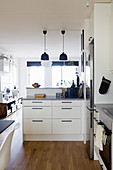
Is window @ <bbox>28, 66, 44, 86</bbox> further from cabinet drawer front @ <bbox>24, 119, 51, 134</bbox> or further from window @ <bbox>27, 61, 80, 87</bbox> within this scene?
cabinet drawer front @ <bbox>24, 119, 51, 134</bbox>

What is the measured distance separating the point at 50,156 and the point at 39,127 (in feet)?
2.83

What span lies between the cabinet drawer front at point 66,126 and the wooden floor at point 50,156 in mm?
248

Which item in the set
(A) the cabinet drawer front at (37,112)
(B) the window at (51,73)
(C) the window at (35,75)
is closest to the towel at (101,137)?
(A) the cabinet drawer front at (37,112)

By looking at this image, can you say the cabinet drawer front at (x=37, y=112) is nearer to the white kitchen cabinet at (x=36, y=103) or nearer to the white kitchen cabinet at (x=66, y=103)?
the white kitchen cabinet at (x=36, y=103)

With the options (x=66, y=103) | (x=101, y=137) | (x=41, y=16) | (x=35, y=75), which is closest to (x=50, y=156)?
(x=66, y=103)

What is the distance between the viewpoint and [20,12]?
3105mm

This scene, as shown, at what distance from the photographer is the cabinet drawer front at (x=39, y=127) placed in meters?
3.77

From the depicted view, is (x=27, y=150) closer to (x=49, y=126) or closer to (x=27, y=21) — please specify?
(x=49, y=126)

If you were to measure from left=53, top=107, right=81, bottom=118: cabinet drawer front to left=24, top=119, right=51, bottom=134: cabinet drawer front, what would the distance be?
23 cm

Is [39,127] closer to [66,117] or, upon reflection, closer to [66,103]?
[66,117]

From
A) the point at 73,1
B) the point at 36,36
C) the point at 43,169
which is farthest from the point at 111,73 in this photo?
the point at 36,36

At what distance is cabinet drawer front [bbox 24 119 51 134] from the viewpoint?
3.77m

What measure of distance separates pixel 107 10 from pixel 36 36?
2526 millimetres

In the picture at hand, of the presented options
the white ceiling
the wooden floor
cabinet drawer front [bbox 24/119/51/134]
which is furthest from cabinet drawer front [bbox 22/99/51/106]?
the white ceiling
